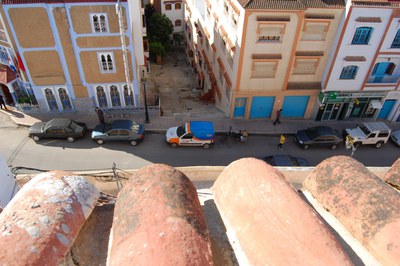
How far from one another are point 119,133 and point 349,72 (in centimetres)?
1847

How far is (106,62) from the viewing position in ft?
77.2

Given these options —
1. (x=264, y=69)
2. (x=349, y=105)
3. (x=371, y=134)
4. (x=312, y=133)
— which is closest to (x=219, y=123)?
(x=264, y=69)

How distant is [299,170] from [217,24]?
20521 mm

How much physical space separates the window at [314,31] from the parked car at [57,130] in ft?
59.5

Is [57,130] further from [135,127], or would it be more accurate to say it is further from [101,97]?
[135,127]

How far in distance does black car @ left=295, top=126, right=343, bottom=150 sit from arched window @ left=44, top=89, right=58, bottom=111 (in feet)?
66.3

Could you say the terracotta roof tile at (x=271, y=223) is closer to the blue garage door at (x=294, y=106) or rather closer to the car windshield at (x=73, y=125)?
the car windshield at (x=73, y=125)

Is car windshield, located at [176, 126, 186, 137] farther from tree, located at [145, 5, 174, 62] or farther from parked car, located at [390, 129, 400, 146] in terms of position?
parked car, located at [390, 129, 400, 146]

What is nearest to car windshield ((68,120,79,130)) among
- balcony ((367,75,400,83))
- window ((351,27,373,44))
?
window ((351,27,373,44))

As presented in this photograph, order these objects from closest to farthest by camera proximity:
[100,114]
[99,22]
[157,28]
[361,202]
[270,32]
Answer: [361,202]
[99,22]
[270,32]
[100,114]
[157,28]

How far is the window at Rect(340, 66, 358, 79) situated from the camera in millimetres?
23609

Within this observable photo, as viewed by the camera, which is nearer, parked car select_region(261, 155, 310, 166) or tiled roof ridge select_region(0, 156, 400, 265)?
tiled roof ridge select_region(0, 156, 400, 265)

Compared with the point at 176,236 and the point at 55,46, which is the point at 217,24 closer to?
the point at 55,46

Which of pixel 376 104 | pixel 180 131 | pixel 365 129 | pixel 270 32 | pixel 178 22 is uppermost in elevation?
pixel 270 32
